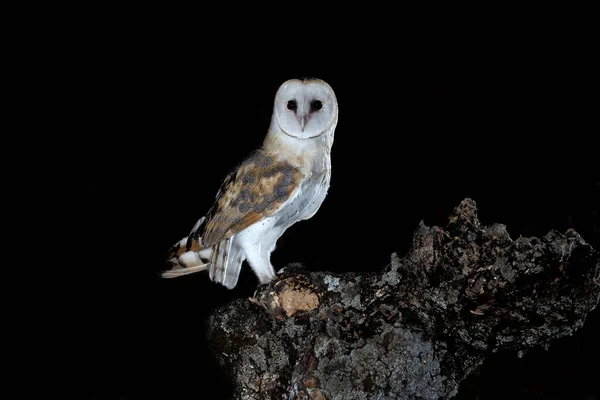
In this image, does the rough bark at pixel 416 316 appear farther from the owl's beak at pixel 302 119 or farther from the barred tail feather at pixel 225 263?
the owl's beak at pixel 302 119

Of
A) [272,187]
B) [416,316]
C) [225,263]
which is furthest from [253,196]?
[416,316]

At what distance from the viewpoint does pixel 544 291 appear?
4.77ft

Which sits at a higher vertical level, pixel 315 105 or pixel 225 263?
pixel 315 105

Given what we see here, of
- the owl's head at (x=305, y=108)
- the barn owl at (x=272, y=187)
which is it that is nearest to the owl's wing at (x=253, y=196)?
the barn owl at (x=272, y=187)

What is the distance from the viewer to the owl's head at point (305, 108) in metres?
1.78

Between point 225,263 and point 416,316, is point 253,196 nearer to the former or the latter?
point 225,263

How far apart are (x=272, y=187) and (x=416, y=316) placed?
502mm

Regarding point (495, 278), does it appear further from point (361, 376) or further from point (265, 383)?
point (265, 383)

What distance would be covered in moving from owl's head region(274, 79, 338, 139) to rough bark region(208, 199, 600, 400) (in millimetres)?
379

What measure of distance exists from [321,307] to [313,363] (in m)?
0.14

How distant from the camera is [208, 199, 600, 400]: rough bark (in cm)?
146

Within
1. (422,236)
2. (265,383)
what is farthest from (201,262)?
(422,236)

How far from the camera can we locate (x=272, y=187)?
183cm

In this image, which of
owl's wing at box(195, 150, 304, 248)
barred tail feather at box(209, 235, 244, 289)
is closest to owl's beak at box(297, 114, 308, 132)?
owl's wing at box(195, 150, 304, 248)
